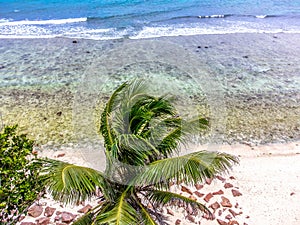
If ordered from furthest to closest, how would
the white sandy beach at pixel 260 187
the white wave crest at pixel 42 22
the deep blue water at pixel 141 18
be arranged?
the white wave crest at pixel 42 22, the deep blue water at pixel 141 18, the white sandy beach at pixel 260 187

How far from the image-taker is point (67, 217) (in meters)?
6.64

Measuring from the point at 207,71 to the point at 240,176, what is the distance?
7.37 m

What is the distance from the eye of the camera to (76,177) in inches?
183

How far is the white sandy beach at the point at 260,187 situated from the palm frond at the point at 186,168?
6.97 feet

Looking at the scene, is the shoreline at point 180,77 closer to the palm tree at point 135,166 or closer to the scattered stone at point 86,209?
the scattered stone at point 86,209

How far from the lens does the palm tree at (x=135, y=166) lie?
468 centimetres

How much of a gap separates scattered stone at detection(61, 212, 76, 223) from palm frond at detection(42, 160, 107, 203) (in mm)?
1905

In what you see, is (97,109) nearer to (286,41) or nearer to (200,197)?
(200,197)

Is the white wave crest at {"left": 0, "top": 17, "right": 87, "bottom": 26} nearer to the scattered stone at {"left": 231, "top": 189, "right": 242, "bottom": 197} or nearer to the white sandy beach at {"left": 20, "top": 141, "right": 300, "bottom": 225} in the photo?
the white sandy beach at {"left": 20, "top": 141, "right": 300, "bottom": 225}

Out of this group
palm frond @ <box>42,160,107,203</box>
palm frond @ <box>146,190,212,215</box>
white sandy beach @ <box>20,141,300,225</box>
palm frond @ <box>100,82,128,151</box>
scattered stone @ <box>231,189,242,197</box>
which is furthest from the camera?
scattered stone @ <box>231,189,242,197</box>

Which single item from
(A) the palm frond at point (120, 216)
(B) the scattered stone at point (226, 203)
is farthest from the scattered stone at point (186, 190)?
(A) the palm frond at point (120, 216)

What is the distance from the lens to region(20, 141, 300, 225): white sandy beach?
6680mm

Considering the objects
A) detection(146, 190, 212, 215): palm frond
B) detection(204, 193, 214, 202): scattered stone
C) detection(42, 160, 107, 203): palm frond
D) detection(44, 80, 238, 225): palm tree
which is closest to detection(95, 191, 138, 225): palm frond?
detection(44, 80, 238, 225): palm tree

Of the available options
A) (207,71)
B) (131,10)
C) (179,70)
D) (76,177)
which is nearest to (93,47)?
(179,70)
